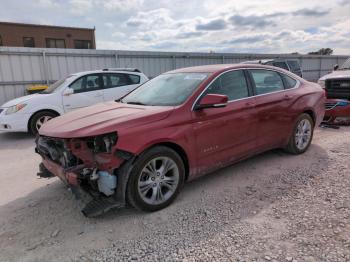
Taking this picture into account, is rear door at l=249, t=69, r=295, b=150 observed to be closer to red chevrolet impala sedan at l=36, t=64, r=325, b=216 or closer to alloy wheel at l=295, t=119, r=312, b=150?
red chevrolet impala sedan at l=36, t=64, r=325, b=216

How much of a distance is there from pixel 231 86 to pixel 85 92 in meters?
5.18

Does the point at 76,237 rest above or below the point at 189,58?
below

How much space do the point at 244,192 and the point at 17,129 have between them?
19.6ft

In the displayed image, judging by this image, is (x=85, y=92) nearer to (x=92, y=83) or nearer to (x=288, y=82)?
(x=92, y=83)

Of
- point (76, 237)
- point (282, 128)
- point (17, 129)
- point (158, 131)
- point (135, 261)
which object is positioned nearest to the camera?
point (135, 261)

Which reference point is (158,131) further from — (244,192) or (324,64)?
(324,64)

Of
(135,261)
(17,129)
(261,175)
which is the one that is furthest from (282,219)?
(17,129)

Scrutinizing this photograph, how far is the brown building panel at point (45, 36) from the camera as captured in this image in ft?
71.0

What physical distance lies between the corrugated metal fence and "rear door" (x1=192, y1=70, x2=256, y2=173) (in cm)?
1002

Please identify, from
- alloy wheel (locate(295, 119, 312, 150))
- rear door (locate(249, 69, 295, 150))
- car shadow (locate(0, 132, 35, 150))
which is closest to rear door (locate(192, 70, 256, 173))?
rear door (locate(249, 69, 295, 150))

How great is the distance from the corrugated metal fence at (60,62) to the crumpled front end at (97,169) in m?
9.78

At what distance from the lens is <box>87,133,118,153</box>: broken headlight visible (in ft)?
9.66

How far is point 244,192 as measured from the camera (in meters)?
3.69

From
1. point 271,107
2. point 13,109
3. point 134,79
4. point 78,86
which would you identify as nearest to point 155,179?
point 271,107
